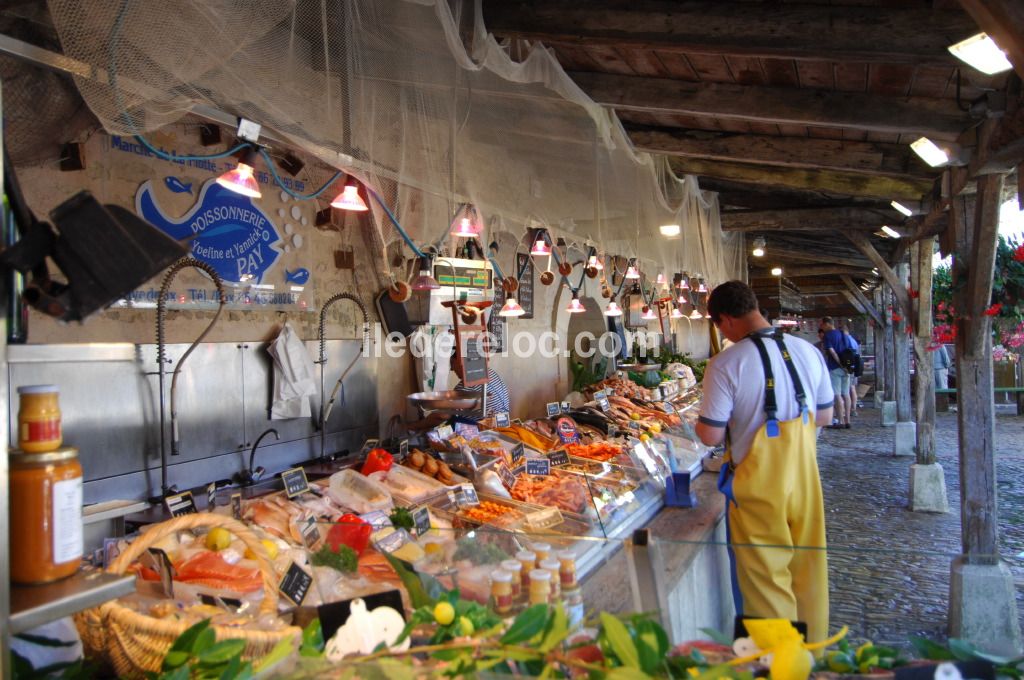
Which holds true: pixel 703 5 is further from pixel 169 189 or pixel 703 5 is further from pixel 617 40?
pixel 169 189

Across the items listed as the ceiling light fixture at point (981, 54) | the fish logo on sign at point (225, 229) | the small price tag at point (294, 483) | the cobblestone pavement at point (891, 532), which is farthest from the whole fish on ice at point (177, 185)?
the ceiling light fixture at point (981, 54)

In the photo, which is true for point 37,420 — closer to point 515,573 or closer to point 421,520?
point 515,573

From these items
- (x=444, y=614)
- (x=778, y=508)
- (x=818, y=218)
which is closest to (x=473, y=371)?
(x=778, y=508)

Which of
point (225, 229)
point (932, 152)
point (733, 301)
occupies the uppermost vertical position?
point (932, 152)

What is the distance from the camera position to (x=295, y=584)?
1987mm

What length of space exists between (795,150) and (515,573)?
6021 millimetres

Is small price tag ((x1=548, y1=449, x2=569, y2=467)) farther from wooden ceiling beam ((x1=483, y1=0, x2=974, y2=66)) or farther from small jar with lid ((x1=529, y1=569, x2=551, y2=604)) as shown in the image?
wooden ceiling beam ((x1=483, y1=0, x2=974, y2=66))

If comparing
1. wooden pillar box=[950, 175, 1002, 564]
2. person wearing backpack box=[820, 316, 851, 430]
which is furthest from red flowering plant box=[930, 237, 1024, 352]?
person wearing backpack box=[820, 316, 851, 430]

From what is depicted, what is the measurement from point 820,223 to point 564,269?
17.4 feet

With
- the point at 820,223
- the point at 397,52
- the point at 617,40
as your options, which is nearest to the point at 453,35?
the point at 397,52

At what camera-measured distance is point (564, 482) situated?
393 cm

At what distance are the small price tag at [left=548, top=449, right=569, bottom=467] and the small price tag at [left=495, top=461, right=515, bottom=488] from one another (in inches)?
15.3

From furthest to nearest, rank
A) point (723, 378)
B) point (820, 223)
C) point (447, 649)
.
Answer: point (820, 223) < point (723, 378) < point (447, 649)

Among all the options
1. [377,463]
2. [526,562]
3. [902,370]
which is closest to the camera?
[526,562]
